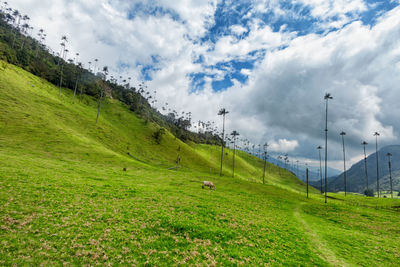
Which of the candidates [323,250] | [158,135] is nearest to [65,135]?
[158,135]

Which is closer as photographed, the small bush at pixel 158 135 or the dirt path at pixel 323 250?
the dirt path at pixel 323 250

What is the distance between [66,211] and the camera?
15.9 meters

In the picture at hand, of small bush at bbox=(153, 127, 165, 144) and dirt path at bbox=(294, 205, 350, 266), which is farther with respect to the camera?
small bush at bbox=(153, 127, 165, 144)

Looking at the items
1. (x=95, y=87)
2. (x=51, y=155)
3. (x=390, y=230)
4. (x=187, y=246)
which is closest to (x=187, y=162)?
(x=51, y=155)

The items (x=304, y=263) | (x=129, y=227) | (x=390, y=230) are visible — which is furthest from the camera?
(x=390, y=230)

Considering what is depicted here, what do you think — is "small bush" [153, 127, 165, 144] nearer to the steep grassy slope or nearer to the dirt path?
the steep grassy slope

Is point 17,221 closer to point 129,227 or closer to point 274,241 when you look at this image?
point 129,227

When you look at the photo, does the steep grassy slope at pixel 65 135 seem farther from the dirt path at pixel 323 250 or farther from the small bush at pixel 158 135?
the dirt path at pixel 323 250

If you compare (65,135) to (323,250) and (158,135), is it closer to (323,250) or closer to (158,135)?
(158,135)

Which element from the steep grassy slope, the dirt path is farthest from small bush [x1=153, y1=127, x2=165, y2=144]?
the dirt path

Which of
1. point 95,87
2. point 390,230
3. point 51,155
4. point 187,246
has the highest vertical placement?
point 95,87

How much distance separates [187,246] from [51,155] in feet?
166

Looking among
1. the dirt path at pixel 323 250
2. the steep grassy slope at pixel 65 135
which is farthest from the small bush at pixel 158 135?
the dirt path at pixel 323 250

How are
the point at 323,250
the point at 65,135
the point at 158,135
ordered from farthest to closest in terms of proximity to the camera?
the point at 158,135, the point at 65,135, the point at 323,250
